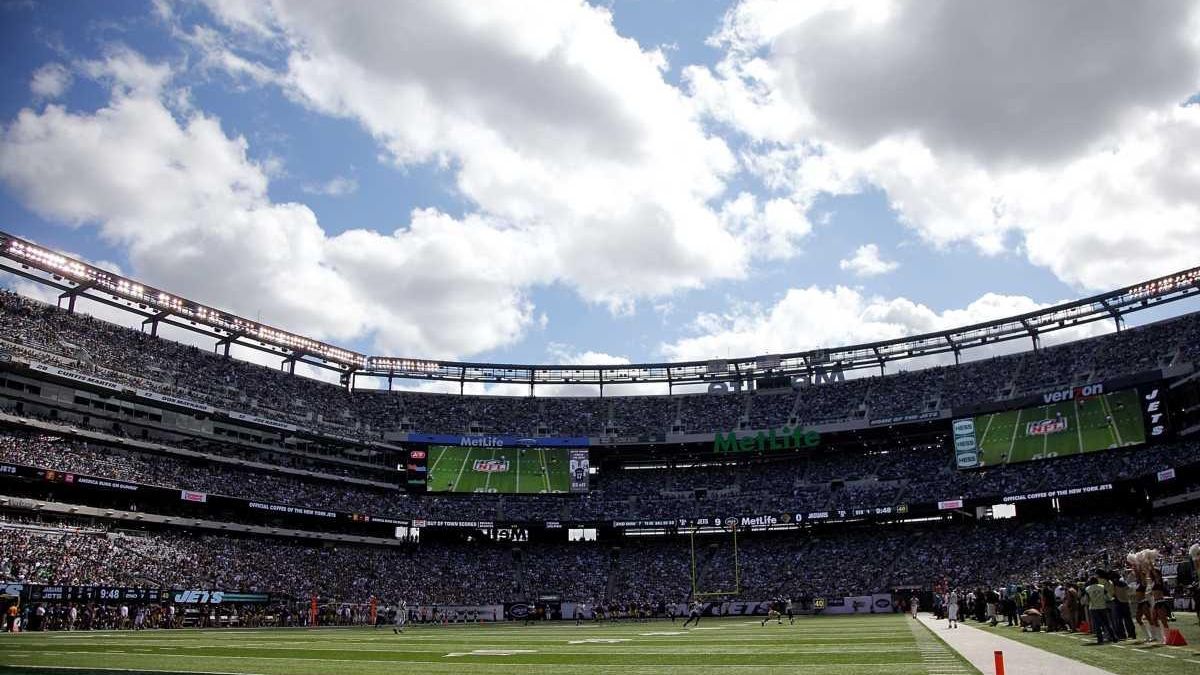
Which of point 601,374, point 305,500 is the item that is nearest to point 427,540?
point 305,500

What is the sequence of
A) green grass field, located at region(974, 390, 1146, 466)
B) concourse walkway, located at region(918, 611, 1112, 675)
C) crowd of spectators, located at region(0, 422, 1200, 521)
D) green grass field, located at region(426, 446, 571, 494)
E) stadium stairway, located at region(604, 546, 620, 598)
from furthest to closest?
green grass field, located at region(426, 446, 571, 494), stadium stairway, located at region(604, 546, 620, 598), green grass field, located at region(974, 390, 1146, 466), crowd of spectators, located at region(0, 422, 1200, 521), concourse walkway, located at region(918, 611, 1112, 675)

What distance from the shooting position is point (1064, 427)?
5447 cm

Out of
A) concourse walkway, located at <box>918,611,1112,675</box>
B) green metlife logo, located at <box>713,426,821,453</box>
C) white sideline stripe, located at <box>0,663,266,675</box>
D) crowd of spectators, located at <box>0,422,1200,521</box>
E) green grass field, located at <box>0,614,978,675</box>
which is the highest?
green metlife logo, located at <box>713,426,821,453</box>

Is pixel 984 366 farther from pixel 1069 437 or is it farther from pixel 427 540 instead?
pixel 427 540

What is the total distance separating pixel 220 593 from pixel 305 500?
1166 centimetres

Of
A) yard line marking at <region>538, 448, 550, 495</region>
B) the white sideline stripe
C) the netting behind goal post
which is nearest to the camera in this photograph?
the white sideline stripe

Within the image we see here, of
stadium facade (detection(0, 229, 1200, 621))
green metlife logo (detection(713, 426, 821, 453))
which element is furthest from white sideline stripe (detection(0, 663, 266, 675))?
green metlife logo (detection(713, 426, 821, 453))

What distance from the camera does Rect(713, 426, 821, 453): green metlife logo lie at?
64500 mm

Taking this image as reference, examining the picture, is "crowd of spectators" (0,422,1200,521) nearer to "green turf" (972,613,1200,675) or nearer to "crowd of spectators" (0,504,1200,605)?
"crowd of spectators" (0,504,1200,605)

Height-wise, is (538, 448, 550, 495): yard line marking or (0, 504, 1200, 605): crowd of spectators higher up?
(538, 448, 550, 495): yard line marking

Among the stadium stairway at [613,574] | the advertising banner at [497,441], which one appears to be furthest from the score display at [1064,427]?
the advertising banner at [497,441]

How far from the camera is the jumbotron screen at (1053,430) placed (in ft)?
170

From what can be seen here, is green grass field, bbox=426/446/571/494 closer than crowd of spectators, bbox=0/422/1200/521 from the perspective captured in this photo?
No

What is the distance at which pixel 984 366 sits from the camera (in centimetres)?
6375
